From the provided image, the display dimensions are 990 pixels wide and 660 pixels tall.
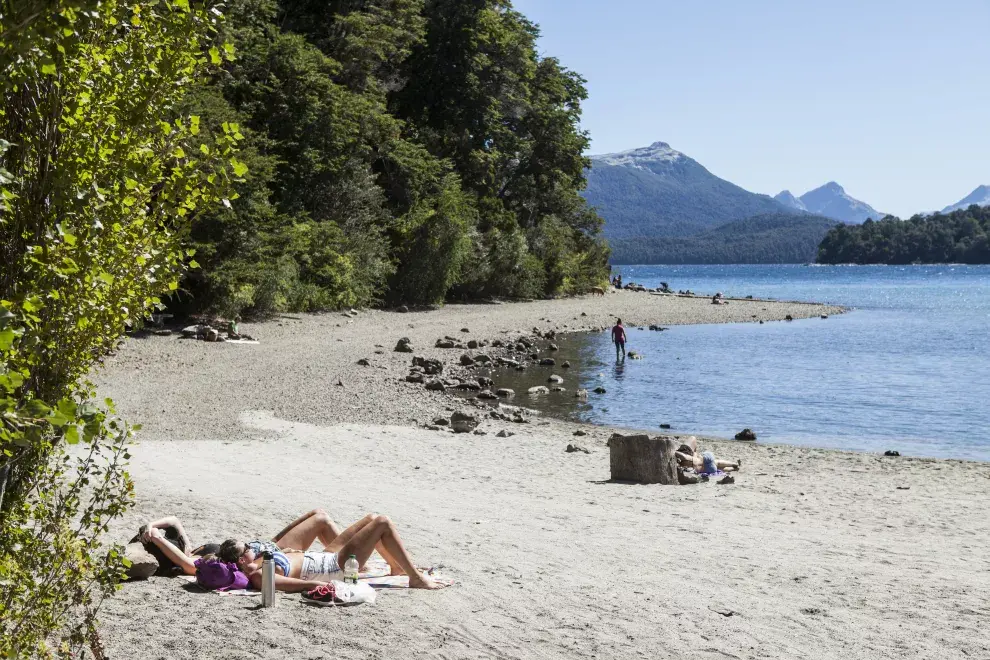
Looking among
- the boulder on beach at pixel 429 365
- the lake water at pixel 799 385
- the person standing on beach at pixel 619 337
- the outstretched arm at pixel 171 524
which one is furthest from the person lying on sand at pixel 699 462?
the person standing on beach at pixel 619 337

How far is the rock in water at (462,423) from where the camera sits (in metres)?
19.2

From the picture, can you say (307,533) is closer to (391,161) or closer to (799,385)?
(799,385)

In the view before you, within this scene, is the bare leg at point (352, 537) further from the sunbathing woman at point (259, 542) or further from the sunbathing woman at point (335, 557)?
the sunbathing woman at point (259, 542)

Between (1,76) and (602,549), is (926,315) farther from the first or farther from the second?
(1,76)

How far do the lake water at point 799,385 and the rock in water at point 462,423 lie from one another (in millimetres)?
4447

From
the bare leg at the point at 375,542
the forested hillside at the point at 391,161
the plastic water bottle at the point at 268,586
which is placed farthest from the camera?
the forested hillside at the point at 391,161

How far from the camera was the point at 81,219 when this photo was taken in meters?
4.28

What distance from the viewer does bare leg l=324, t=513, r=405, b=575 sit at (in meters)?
8.22

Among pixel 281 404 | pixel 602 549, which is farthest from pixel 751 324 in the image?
pixel 602 549

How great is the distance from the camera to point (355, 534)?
8.29m

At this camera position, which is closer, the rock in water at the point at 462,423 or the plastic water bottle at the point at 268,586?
the plastic water bottle at the point at 268,586

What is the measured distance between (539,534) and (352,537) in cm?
301

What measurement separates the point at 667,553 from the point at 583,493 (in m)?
3.74

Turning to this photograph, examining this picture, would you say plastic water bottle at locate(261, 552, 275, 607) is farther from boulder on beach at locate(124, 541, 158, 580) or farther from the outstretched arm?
the outstretched arm
